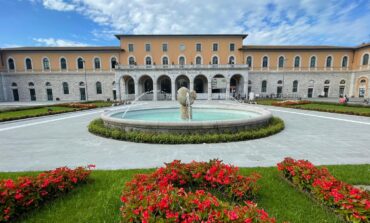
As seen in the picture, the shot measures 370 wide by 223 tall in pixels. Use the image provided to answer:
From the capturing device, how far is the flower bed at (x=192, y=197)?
7.02ft

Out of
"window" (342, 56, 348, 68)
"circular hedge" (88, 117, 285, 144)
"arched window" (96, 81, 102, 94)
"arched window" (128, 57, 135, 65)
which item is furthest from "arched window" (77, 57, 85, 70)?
"window" (342, 56, 348, 68)

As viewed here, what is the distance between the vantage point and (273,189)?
3.59m

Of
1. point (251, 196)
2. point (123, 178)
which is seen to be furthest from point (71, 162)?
point (251, 196)

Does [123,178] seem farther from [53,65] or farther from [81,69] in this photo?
[53,65]

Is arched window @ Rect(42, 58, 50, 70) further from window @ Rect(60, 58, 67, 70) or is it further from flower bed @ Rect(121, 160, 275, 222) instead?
flower bed @ Rect(121, 160, 275, 222)

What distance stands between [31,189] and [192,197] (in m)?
2.94

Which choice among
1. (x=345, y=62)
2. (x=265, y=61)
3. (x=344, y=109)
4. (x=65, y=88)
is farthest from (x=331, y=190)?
(x=345, y=62)

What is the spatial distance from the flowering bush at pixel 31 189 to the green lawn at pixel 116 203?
182 mm

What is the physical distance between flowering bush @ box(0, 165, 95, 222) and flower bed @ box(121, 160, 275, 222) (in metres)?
1.48

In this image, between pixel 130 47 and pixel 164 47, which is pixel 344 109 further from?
pixel 130 47

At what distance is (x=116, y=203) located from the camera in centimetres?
318

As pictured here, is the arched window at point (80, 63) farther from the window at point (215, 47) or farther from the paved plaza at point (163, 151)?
the paved plaza at point (163, 151)

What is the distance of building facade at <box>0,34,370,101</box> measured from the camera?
126 ft

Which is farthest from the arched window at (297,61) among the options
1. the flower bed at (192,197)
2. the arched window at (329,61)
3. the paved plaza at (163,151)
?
the flower bed at (192,197)
